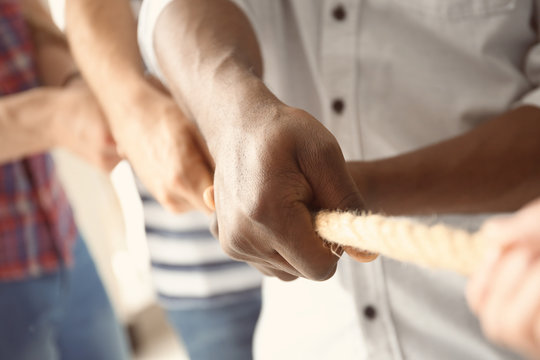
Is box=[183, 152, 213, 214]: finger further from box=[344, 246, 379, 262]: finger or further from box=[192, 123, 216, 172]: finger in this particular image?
box=[344, 246, 379, 262]: finger

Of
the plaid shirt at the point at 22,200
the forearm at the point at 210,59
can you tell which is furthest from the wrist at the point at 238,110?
the plaid shirt at the point at 22,200

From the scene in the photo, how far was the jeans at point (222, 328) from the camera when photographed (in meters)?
0.63

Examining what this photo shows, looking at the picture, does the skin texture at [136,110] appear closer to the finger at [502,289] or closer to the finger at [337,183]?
the finger at [337,183]

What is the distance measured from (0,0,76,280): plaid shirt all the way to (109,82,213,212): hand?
29cm

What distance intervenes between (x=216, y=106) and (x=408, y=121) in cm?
19

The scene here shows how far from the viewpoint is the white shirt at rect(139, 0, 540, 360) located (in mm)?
432

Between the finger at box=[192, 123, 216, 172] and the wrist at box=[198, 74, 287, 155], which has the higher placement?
the wrist at box=[198, 74, 287, 155]

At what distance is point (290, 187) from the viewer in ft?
0.95

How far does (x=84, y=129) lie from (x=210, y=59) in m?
0.21

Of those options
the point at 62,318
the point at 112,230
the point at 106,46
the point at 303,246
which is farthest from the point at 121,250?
the point at 303,246

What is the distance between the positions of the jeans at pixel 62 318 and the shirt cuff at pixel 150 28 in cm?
41

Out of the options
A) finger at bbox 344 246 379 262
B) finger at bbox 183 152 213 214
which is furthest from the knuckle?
finger at bbox 183 152 213 214

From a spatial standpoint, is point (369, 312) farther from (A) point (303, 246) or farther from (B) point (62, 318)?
(B) point (62, 318)

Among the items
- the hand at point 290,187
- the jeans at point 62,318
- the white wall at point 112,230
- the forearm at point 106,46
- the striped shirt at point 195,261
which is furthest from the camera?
the white wall at point 112,230
